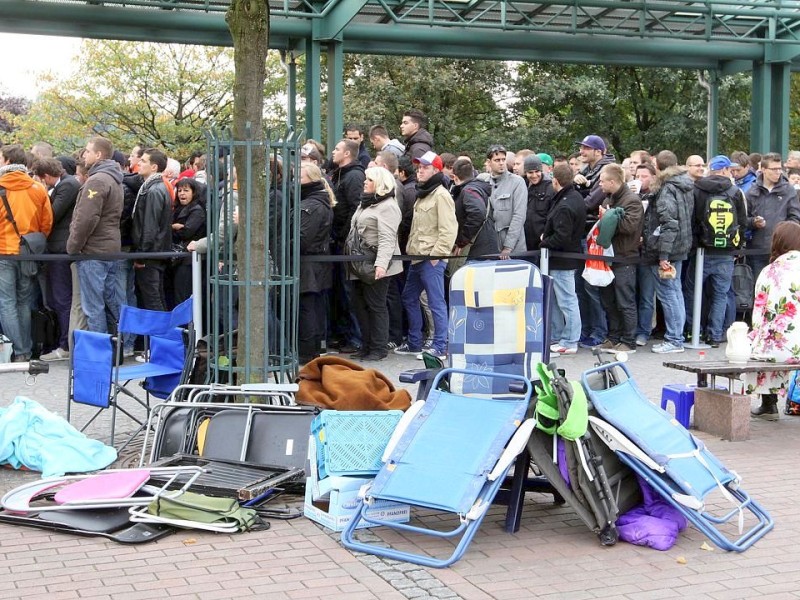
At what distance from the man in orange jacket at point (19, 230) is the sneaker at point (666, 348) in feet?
20.5

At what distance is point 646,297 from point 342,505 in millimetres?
7010

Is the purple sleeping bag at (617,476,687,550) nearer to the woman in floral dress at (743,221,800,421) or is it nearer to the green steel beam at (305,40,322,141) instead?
the woman in floral dress at (743,221,800,421)

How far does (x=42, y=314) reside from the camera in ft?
36.3

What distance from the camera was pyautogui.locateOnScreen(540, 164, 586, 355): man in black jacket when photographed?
11.5 metres

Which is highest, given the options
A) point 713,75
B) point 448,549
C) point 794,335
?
point 713,75

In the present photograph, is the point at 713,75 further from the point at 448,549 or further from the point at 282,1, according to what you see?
the point at 448,549

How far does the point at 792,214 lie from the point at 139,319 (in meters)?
7.83

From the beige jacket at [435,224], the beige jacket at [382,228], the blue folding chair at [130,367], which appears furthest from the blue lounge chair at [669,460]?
the beige jacket at [435,224]

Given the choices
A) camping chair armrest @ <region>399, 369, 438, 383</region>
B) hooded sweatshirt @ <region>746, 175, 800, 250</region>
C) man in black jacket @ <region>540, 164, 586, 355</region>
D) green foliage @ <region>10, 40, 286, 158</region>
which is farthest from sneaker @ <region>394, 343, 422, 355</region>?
green foliage @ <region>10, 40, 286, 158</region>

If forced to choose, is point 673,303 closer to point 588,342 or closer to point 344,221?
point 588,342

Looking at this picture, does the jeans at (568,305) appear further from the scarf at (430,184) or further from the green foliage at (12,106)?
the green foliage at (12,106)

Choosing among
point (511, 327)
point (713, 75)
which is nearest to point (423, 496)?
point (511, 327)

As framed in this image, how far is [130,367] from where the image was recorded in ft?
24.8

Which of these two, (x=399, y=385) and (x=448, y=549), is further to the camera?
(x=399, y=385)
